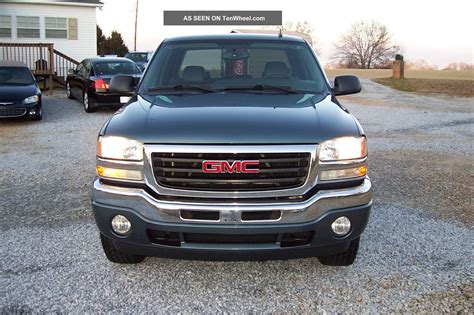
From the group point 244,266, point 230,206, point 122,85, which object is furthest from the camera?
point 122,85

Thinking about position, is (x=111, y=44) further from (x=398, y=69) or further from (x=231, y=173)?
(x=231, y=173)

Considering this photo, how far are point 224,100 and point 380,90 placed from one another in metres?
22.8

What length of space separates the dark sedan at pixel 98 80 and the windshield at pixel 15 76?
1.63 m

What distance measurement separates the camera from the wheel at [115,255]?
379 centimetres

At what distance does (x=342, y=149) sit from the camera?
3.39m

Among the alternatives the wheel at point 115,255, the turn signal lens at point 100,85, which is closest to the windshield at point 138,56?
the turn signal lens at point 100,85

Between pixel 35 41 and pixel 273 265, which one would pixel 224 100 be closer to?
pixel 273 265

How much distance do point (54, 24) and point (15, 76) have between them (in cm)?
1204

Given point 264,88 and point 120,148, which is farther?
point 264,88

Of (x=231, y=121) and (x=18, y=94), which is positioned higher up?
(x=18, y=94)

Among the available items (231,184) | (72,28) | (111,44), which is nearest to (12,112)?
(231,184)

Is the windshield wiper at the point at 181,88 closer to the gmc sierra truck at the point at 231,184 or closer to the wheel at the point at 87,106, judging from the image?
the gmc sierra truck at the point at 231,184

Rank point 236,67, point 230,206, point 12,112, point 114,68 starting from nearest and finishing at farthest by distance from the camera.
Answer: point 230,206 → point 236,67 → point 12,112 → point 114,68

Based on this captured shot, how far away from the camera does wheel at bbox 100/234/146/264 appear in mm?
3789
